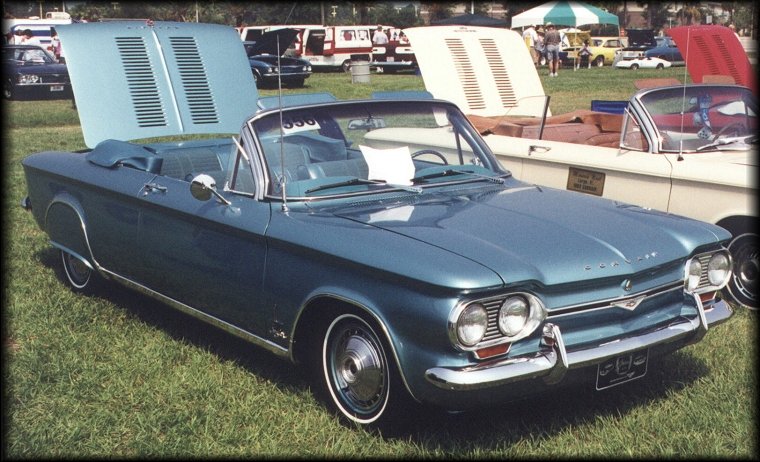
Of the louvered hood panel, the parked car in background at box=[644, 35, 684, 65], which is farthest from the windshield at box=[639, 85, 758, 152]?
the parked car in background at box=[644, 35, 684, 65]

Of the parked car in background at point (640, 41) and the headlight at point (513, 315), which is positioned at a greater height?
the headlight at point (513, 315)

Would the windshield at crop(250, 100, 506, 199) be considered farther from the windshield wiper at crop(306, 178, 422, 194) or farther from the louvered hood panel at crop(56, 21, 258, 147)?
the louvered hood panel at crop(56, 21, 258, 147)

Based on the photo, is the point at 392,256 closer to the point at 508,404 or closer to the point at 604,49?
the point at 508,404

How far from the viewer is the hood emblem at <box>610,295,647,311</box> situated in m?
3.84

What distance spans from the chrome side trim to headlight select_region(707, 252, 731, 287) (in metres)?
2.00

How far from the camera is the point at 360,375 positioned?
391 cm

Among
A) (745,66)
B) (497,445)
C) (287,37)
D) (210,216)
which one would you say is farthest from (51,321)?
(745,66)

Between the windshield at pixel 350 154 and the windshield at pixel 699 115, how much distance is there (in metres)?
1.89

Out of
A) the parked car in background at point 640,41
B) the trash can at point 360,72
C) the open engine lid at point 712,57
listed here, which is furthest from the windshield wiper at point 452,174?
the parked car in background at point 640,41

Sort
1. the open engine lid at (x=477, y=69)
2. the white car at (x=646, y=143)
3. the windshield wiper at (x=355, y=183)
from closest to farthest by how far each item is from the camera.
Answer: the windshield wiper at (x=355, y=183)
the white car at (x=646, y=143)
the open engine lid at (x=477, y=69)

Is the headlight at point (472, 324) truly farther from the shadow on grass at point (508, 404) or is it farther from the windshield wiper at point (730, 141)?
the windshield wiper at point (730, 141)

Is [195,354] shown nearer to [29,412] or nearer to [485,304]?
[29,412]

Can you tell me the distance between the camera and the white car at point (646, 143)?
5.77 m

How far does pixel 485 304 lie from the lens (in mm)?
3539
